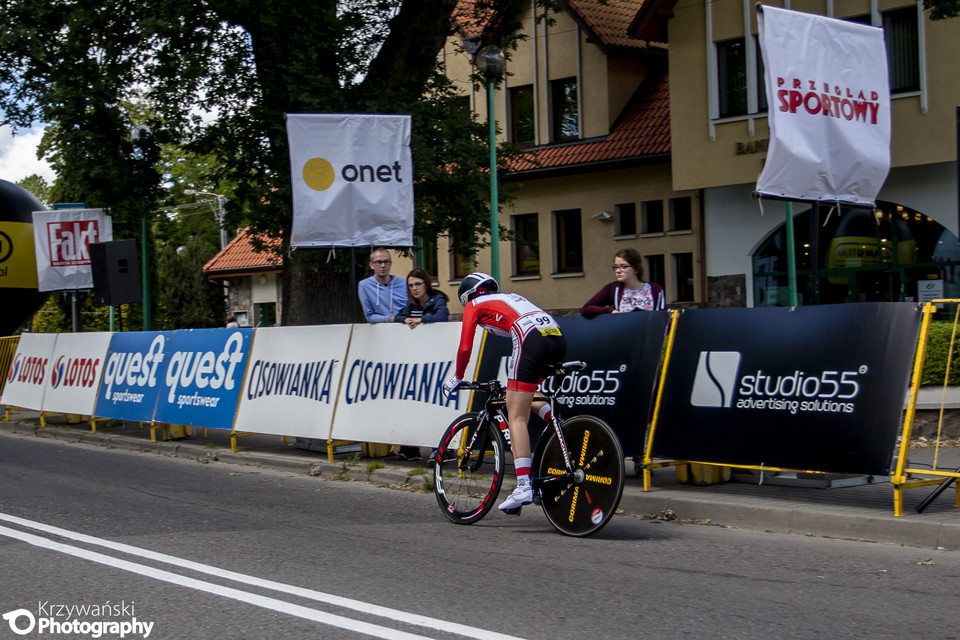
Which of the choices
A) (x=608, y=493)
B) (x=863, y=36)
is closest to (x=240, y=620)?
(x=608, y=493)

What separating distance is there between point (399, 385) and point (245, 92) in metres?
9.96

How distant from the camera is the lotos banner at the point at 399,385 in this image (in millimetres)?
11281

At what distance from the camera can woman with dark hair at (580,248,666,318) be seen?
33.4 feet

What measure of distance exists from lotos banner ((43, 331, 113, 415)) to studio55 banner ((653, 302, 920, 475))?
35.2 feet

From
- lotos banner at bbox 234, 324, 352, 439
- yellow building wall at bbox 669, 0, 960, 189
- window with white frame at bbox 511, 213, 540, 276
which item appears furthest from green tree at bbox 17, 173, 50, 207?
lotos banner at bbox 234, 324, 352, 439

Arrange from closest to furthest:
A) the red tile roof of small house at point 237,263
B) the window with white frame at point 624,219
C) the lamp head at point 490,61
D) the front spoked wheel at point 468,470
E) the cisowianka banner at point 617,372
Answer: the front spoked wheel at point 468,470 < the cisowianka banner at point 617,372 < the lamp head at point 490,61 < the window with white frame at point 624,219 < the red tile roof of small house at point 237,263

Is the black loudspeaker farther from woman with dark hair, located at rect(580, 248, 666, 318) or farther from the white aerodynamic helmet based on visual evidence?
the white aerodynamic helmet

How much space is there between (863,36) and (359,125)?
5590 mm

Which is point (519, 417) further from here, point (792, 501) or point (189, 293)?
point (189, 293)

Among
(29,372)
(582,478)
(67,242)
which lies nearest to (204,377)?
(29,372)

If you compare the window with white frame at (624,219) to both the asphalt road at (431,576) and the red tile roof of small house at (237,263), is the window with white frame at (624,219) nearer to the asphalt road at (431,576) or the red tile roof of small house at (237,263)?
the red tile roof of small house at (237,263)

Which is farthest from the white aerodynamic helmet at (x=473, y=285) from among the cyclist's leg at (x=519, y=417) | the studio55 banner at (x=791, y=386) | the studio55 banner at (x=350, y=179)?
the studio55 banner at (x=350, y=179)

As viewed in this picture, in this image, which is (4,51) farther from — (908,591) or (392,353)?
Result: (908,591)

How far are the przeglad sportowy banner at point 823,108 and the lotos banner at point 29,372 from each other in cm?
1361
